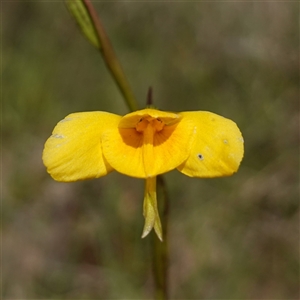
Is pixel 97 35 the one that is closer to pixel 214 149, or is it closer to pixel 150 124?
pixel 150 124

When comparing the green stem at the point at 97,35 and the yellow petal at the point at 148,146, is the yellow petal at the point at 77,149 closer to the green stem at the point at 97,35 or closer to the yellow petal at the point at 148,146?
the yellow petal at the point at 148,146

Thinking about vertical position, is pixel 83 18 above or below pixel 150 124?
above

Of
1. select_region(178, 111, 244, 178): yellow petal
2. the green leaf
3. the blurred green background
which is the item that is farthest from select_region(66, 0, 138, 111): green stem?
the blurred green background

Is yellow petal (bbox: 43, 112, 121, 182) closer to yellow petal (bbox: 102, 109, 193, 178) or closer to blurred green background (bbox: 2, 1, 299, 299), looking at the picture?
yellow petal (bbox: 102, 109, 193, 178)

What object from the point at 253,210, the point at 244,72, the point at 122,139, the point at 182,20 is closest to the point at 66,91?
the point at 182,20

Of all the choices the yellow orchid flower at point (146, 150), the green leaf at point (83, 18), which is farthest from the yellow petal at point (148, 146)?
the green leaf at point (83, 18)

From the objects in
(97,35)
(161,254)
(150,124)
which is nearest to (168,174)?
(161,254)
